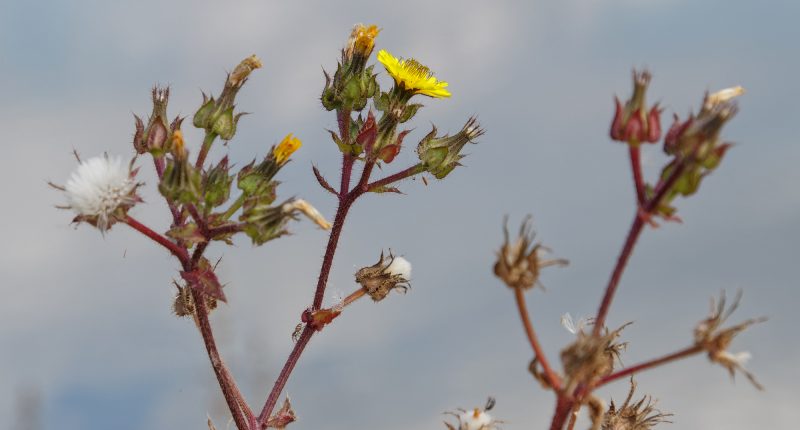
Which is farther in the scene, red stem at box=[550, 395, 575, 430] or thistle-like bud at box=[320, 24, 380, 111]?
thistle-like bud at box=[320, 24, 380, 111]

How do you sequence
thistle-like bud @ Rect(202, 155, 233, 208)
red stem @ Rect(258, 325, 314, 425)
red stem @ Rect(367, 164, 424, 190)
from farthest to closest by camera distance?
red stem @ Rect(367, 164, 424, 190)
red stem @ Rect(258, 325, 314, 425)
thistle-like bud @ Rect(202, 155, 233, 208)

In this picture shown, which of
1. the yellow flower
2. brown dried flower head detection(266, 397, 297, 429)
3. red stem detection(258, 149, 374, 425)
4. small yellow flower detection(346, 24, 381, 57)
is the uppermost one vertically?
small yellow flower detection(346, 24, 381, 57)

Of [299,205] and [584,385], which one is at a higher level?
[299,205]

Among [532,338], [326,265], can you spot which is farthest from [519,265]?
[326,265]

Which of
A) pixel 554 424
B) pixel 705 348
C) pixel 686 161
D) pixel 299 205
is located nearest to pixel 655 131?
pixel 686 161

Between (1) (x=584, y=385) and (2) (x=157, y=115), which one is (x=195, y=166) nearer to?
(2) (x=157, y=115)

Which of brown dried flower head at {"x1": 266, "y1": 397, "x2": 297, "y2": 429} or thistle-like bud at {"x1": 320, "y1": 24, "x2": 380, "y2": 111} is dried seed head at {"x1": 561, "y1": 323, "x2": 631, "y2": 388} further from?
thistle-like bud at {"x1": 320, "y1": 24, "x2": 380, "y2": 111}

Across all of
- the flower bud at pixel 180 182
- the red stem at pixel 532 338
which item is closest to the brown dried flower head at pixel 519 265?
the red stem at pixel 532 338

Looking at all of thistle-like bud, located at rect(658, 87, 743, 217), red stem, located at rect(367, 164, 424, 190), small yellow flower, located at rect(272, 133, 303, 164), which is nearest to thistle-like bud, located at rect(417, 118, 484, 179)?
red stem, located at rect(367, 164, 424, 190)
